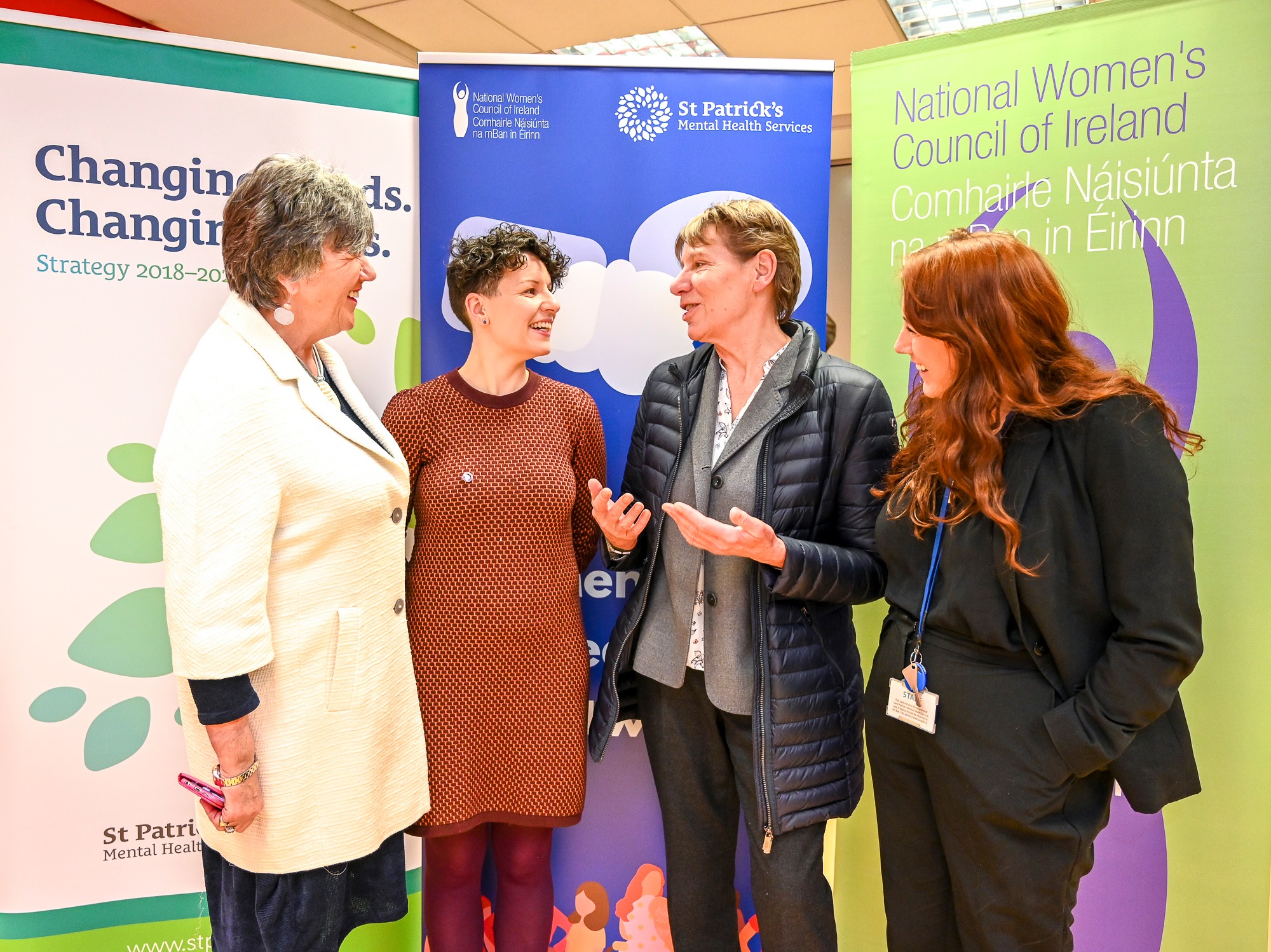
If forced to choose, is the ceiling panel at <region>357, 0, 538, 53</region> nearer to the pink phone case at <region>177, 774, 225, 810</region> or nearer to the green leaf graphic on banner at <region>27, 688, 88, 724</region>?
the green leaf graphic on banner at <region>27, 688, 88, 724</region>

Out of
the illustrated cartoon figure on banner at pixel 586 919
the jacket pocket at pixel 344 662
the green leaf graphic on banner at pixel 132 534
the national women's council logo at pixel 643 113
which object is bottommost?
the illustrated cartoon figure on banner at pixel 586 919

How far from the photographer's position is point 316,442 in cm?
167

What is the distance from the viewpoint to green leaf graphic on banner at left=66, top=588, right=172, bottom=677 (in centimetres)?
235

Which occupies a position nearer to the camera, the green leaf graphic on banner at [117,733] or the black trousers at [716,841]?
the black trousers at [716,841]

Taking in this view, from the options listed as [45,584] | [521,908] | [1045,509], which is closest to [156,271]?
[45,584]

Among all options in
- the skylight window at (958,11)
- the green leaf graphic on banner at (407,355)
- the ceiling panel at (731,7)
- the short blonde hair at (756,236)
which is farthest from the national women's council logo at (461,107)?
the skylight window at (958,11)

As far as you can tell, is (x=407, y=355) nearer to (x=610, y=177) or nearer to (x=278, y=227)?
(x=610, y=177)

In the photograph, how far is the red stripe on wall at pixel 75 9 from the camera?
4543mm

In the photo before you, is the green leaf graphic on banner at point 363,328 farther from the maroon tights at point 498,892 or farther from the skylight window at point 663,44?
the skylight window at point 663,44

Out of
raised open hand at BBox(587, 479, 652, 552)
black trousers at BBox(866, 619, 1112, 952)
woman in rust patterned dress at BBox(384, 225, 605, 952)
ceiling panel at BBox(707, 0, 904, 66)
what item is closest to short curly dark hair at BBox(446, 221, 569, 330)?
woman in rust patterned dress at BBox(384, 225, 605, 952)

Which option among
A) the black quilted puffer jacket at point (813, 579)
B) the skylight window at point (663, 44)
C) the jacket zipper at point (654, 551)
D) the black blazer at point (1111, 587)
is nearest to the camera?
the black blazer at point (1111, 587)

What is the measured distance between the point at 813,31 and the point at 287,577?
193 inches

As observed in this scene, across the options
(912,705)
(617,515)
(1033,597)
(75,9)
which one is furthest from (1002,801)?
(75,9)

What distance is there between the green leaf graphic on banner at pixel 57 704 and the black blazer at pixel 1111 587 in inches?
89.5
